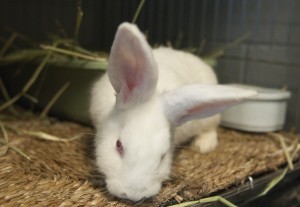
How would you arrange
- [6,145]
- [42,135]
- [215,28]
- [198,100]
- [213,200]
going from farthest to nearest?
[215,28] < [42,135] < [6,145] < [213,200] < [198,100]

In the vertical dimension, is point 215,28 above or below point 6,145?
above

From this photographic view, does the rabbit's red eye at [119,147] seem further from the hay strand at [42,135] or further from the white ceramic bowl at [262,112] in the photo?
the white ceramic bowl at [262,112]

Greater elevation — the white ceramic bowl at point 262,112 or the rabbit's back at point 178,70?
the rabbit's back at point 178,70

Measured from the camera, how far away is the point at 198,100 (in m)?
1.08

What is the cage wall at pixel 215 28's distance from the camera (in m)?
1.92

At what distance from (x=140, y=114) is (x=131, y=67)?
0.12 m

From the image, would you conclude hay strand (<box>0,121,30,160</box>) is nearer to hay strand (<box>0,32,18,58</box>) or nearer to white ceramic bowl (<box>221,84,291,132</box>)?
hay strand (<box>0,32,18,58</box>)

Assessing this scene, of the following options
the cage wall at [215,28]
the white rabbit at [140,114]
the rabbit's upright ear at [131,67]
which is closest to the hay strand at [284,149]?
the cage wall at [215,28]

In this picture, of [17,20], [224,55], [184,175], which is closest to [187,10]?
[224,55]

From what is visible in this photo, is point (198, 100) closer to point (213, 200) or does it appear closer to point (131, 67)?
point (131, 67)

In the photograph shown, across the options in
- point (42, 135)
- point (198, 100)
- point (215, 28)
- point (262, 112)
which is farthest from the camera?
point (215, 28)

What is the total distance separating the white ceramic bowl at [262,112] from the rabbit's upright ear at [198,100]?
72cm

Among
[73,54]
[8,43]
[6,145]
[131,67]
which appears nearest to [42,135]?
[6,145]

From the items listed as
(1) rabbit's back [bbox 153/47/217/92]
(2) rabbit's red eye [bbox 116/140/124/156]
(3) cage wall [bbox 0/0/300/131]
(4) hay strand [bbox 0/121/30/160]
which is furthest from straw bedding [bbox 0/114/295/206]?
(3) cage wall [bbox 0/0/300/131]
